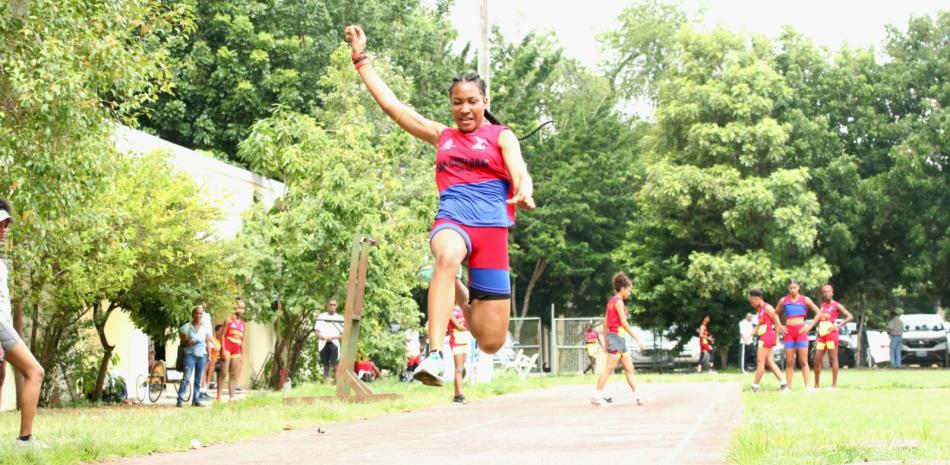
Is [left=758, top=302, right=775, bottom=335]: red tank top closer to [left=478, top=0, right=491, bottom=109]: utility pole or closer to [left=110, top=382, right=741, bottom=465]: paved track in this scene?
[left=110, top=382, right=741, bottom=465]: paved track

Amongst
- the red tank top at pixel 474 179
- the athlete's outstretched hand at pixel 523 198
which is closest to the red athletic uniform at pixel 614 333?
the red tank top at pixel 474 179

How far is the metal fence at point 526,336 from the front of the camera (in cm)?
4103

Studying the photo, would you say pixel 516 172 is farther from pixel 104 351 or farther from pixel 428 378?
pixel 104 351

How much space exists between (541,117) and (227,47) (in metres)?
19.6

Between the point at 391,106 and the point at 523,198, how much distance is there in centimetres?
131

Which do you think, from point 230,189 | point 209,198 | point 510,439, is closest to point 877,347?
point 230,189

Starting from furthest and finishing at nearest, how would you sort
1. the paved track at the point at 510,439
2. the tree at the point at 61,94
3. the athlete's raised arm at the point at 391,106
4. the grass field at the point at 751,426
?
the tree at the point at 61,94, the paved track at the point at 510,439, the grass field at the point at 751,426, the athlete's raised arm at the point at 391,106

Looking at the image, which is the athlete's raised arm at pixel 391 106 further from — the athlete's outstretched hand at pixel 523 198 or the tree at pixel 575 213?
the tree at pixel 575 213

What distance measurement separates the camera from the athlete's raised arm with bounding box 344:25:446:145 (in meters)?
8.27

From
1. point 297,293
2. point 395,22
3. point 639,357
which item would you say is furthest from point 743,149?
point 297,293

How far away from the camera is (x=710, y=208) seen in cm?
4675

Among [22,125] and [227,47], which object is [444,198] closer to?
[22,125]

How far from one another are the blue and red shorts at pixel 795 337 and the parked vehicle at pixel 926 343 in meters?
22.7

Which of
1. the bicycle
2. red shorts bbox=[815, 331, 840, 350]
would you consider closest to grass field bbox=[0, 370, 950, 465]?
red shorts bbox=[815, 331, 840, 350]
